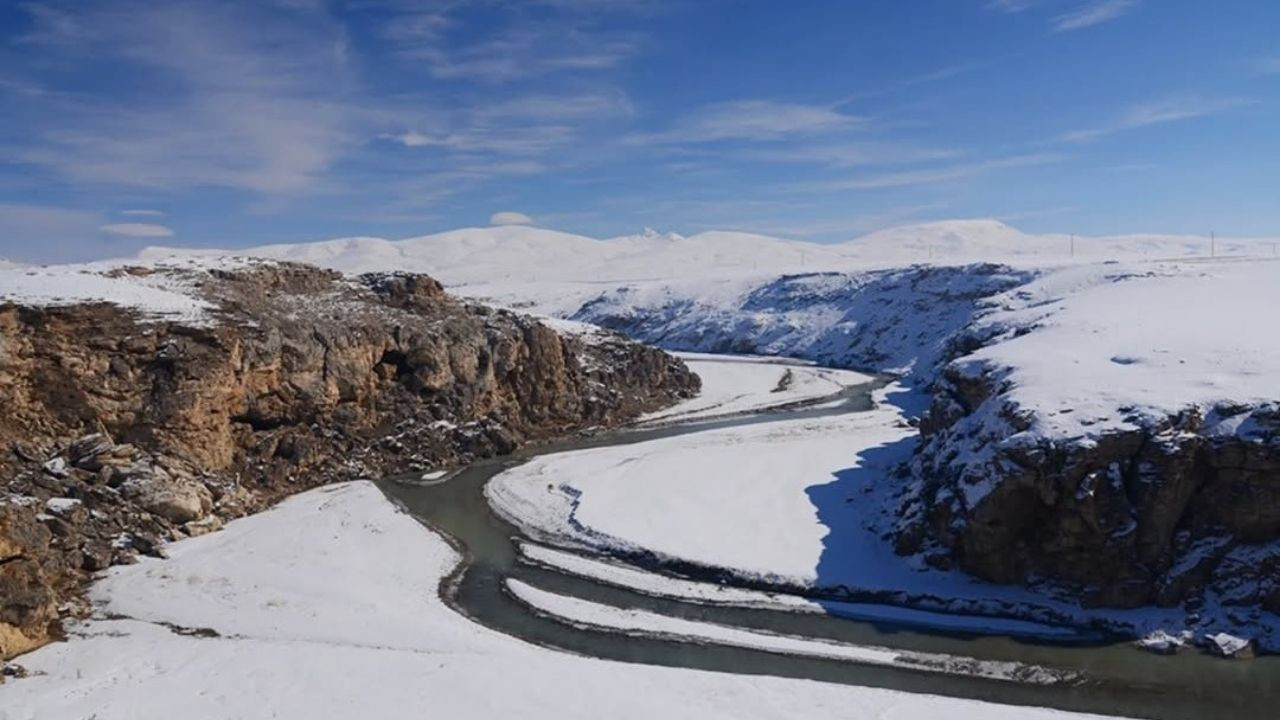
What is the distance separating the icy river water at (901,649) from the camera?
2117 cm

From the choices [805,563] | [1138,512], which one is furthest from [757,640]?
[1138,512]

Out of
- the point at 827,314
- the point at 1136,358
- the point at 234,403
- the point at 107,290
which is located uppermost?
the point at 107,290

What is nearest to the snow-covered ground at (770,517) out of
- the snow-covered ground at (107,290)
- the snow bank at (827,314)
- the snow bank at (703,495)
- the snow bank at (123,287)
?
the snow bank at (703,495)

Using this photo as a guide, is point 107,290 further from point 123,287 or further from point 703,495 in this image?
point 703,495

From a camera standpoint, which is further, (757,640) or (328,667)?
(757,640)

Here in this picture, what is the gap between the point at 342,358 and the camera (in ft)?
154

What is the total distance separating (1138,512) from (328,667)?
23637 millimetres

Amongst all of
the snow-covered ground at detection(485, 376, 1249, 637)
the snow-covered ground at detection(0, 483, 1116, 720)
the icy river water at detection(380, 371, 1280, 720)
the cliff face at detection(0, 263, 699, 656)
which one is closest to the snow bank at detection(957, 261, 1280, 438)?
the snow-covered ground at detection(485, 376, 1249, 637)

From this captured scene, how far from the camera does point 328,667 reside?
71.9ft

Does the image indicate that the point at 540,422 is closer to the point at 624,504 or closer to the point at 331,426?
the point at 331,426

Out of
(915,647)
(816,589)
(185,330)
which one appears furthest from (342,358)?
(915,647)

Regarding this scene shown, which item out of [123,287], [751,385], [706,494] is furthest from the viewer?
[751,385]

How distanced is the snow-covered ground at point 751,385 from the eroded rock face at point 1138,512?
34.5 metres

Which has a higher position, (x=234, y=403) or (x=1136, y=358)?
(x=1136, y=358)
